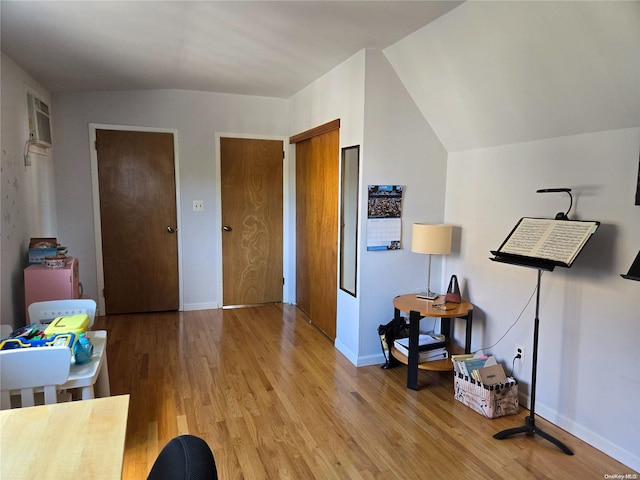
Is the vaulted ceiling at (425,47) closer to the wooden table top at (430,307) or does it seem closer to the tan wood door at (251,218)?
the wooden table top at (430,307)

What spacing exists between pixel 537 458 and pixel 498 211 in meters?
1.54

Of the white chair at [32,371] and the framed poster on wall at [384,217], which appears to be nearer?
the white chair at [32,371]

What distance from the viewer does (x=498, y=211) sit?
2.93 m

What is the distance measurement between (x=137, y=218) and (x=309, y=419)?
3023 millimetres

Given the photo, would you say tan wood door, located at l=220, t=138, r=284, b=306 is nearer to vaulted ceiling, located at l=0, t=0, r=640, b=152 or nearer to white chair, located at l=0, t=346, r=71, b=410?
vaulted ceiling, located at l=0, t=0, r=640, b=152

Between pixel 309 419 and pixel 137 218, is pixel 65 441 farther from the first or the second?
pixel 137 218

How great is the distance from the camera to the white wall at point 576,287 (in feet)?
7.04

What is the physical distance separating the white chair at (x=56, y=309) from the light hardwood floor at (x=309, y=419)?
0.73 m

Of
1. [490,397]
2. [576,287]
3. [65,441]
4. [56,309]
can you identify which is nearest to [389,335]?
[490,397]

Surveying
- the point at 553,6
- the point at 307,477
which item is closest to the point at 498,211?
the point at 553,6

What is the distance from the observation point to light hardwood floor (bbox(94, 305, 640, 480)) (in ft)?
7.00

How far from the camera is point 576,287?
7.89ft

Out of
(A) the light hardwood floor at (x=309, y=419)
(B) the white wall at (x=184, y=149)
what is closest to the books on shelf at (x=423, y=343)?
(A) the light hardwood floor at (x=309, y=419)

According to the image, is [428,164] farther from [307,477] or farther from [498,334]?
[307,477]
